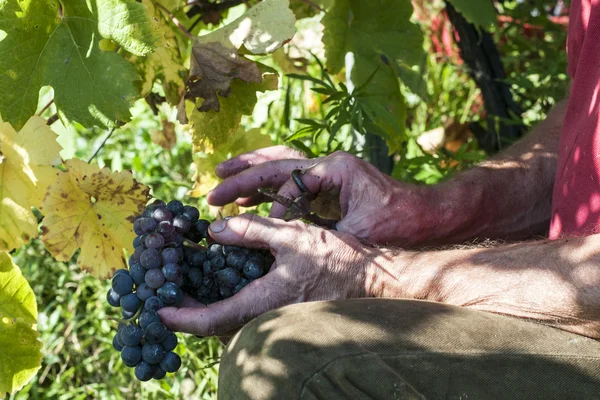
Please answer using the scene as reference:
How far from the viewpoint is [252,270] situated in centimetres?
159

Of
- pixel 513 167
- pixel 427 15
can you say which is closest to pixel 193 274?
pixel 513 167

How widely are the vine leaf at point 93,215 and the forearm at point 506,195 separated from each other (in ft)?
2.75

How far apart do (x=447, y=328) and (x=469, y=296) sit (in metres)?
0.20

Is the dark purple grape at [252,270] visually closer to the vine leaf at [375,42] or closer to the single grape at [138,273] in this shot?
the single grape at [138,273]

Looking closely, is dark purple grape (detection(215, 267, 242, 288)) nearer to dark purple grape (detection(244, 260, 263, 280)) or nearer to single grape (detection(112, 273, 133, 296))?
dark purple grape (detection(244, 260, 263, 280))

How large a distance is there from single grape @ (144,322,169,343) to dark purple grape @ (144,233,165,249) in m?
0.17

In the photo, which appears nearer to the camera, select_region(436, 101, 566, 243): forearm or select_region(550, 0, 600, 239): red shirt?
select_region(550, 0, 600, 239): red shirt

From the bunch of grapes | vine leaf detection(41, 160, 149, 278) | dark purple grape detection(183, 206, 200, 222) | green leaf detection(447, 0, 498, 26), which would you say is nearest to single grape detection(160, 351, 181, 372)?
the bunch of grapes

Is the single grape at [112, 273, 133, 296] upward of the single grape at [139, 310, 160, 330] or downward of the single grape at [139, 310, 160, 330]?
upward

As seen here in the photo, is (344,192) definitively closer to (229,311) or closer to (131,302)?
(229,311)

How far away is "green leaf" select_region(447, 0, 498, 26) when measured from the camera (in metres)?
2.33

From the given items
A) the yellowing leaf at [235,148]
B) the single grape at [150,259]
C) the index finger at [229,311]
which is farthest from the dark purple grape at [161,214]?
the yellowing leaf at [235,148]

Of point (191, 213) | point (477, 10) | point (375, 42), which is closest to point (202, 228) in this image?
point (191, 213)

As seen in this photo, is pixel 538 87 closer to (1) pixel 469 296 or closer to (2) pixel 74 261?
(1) pixel 469 296
